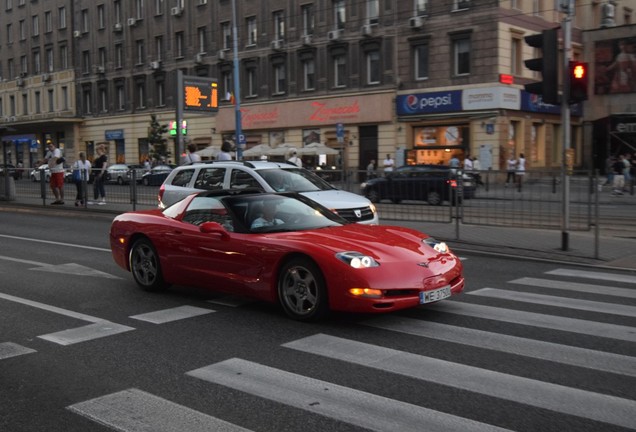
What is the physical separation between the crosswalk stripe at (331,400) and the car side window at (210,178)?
8062mm

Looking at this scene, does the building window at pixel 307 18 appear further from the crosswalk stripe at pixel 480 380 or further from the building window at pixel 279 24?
the crosswalk stripe at pixel 480 380

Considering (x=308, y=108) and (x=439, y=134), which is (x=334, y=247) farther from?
(x=308, y=108)

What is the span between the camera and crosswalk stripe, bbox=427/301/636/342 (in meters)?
6.38

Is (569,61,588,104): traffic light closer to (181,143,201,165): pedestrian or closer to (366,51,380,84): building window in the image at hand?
(181,143,201,165): pedestrian

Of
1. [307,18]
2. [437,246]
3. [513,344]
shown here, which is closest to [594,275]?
[437,246]

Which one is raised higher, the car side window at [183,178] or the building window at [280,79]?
the building window at [280,79]

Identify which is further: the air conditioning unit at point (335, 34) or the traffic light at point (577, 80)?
the air conditioning unit at point (335, 34)

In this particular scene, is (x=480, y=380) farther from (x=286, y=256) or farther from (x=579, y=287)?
(x=579, y=287)

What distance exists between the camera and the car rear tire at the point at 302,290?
6.62 meters

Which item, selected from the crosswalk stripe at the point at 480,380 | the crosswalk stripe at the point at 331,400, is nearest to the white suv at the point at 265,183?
the crosswalk stripe at the point at 480,380

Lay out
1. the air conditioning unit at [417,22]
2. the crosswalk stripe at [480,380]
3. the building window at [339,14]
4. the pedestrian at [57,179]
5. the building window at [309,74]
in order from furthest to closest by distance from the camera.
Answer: the building window at [309,74], the building window at [339,14], the air conditioning unit at [417,22], the pedestrian at [57,179], the crosswalk stripe at [480,380]

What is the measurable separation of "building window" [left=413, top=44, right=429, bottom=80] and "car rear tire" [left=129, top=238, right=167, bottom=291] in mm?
30393

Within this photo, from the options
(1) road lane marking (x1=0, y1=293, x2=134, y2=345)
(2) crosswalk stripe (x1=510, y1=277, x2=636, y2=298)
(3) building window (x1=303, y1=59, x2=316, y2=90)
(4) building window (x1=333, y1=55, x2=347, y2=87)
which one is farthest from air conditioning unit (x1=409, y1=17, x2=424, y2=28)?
(1) road lane marking (x1=0, y1=293, x2=134, y2=345)

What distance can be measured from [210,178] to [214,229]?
6.23 m
